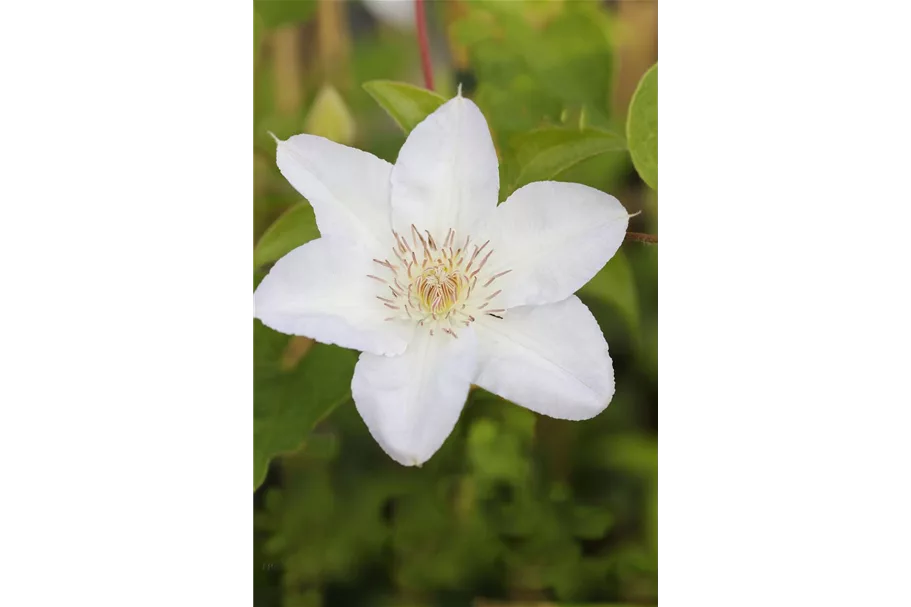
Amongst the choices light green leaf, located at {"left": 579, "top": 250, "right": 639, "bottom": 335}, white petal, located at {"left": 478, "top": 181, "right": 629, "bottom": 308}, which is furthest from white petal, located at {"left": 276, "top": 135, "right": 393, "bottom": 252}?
light green leaf, located at {"left": 579, "top": 250, "right": 639, "bottom": 335}

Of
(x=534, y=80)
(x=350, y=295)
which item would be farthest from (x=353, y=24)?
(x=350, y=295)

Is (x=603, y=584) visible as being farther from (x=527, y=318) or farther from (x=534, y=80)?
(x=534, y=80)

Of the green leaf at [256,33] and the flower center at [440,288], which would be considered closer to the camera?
the flower center at [440,288]

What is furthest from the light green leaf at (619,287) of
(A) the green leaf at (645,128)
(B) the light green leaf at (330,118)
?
(B) the light green leaf at (330,118)

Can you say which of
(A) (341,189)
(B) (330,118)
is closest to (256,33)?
(B) (330,118)

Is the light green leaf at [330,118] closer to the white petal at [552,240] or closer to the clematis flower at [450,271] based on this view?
the clematis flower at [450,271]
